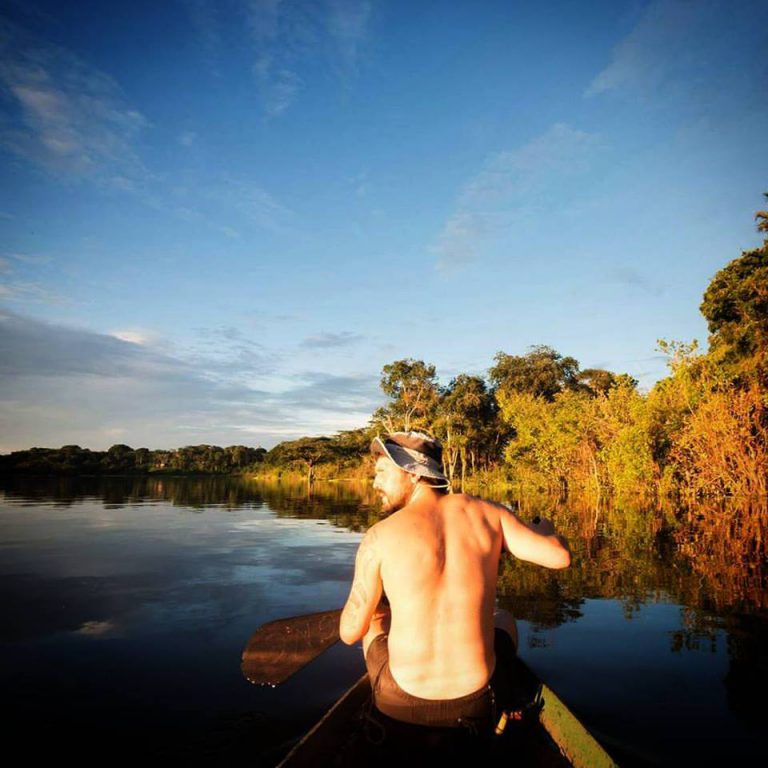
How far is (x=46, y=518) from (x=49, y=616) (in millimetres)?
12531

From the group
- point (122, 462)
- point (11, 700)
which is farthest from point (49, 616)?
point (122, 462)

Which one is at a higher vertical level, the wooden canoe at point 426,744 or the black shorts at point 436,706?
the black shorts at point 436,706

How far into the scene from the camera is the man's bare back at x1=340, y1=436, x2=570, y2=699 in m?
2.11

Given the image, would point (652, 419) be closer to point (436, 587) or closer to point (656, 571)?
point (656, 571)

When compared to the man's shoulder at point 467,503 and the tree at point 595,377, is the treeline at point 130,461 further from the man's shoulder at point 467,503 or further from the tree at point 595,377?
the man's shoulder at point 467,503

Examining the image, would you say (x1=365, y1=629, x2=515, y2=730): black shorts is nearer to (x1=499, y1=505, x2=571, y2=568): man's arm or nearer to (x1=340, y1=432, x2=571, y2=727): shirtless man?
(x1=340, y1=432, x2=571, y2=727): shirtless man

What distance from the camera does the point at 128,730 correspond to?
11.5 feet

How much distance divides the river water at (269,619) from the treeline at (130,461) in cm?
6640

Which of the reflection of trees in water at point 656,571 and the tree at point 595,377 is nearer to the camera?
the reflection of trees in water at point 656,571

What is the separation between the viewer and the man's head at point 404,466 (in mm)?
2354

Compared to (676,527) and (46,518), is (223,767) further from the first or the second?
(46,518)

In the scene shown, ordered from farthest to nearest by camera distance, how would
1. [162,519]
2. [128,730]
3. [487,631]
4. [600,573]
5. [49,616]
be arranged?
1. [162,519]
2. [600,573]
3. [49,616]
4. [128,730]
5. [487,631]

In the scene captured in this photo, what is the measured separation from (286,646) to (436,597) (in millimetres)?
2099

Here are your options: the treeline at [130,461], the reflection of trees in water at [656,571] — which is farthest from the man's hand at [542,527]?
the treeline at [130,461]
